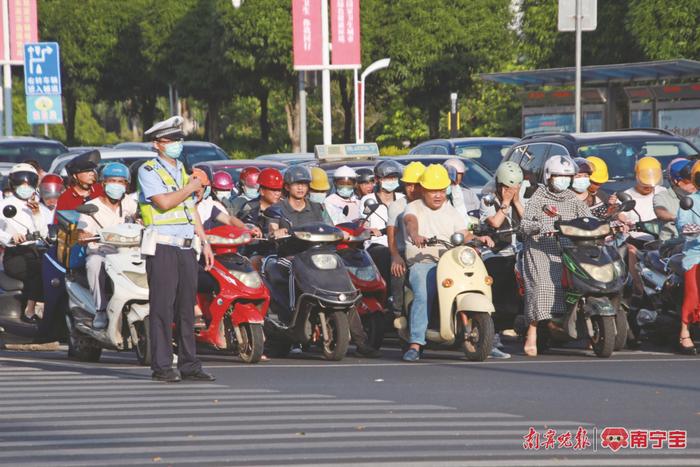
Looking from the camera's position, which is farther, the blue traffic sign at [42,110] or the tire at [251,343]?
the blue traffic sign at [42,110]

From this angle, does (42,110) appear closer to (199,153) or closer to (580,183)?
(199,153)

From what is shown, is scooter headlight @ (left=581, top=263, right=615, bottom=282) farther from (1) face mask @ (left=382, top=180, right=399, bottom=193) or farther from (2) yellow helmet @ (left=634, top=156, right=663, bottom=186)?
(1) face mask @ (left=382, top=180, right=399, bottom=193)

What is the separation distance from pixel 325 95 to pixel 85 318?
87.1 feet

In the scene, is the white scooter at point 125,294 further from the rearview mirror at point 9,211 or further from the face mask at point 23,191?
the face mask at point 23,191

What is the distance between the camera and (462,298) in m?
13.3

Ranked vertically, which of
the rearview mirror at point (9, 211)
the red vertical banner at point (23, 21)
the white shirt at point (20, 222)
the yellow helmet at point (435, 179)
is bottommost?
the white shirt at point (20, 222)

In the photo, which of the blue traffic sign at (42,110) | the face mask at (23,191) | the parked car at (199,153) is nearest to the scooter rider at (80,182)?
the face mask at (23,191)

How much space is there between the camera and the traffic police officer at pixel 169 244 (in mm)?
11688

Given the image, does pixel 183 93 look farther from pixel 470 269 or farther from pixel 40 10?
pixel 470 269

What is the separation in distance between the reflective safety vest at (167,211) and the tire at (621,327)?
156 inches

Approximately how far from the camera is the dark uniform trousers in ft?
38.5

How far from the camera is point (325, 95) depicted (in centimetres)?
4000

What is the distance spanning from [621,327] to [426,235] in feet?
6.01

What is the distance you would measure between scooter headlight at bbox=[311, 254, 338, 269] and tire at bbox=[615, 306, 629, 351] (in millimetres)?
2431
